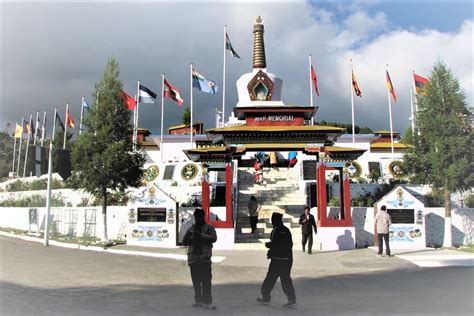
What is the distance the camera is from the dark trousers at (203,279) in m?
7.67

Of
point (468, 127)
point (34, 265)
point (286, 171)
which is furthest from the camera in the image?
point (286, 171)

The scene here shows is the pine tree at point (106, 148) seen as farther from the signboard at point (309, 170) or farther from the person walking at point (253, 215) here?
the signboard at point (309, 170)

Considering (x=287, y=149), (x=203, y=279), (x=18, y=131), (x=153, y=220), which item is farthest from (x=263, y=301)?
(x=18, y=131)

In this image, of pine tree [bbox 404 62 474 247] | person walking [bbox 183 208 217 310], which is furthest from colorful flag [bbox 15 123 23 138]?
person walking [bbox 183 208 217 310]

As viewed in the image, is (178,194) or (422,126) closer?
(422,126)

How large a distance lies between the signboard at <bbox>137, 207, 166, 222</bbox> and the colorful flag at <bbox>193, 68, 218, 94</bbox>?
1478 centimetres

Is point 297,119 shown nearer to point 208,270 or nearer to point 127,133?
point 127,133

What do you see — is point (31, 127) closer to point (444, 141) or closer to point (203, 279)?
point (444, 141)

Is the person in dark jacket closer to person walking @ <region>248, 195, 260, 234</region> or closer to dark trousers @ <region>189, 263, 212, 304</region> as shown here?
dark trousers @ <region>189, 263, 212, 304</region>

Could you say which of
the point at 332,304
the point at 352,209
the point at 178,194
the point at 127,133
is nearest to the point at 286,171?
the point at 178,194

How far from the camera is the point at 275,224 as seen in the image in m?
8.17

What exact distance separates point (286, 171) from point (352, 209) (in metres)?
9.92

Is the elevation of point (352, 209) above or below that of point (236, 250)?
above

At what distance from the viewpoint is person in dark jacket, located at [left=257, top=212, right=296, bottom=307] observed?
25.9 feet
